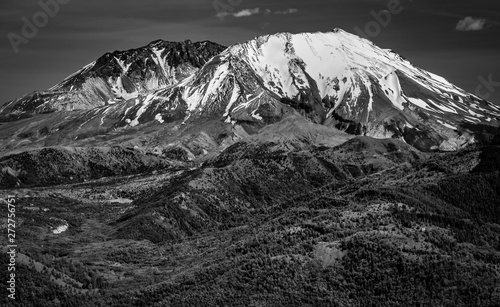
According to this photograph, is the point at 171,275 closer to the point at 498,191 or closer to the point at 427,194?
the point at 427,194

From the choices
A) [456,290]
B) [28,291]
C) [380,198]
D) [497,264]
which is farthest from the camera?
[380,198]

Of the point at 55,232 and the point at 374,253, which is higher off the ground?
the point at 374,253

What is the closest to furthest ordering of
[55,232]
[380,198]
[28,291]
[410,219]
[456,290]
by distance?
1. [456,290]
2. [28,291]
3. [410,219]
4. [380,198]
5. [55,232]

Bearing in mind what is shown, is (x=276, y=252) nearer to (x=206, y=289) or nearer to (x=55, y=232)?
(x=206, y=289)

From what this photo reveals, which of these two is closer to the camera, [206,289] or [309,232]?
[206,289]

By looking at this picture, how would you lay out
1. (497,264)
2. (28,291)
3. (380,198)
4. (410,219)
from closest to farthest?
(497,264), (28,291), (410,219), (380,198)

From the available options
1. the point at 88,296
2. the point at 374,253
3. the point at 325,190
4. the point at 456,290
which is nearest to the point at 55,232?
the point at 325,190

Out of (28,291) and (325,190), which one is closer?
(28,291)

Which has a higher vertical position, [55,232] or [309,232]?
[309,232]

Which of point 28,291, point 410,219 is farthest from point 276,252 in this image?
point 28,291
